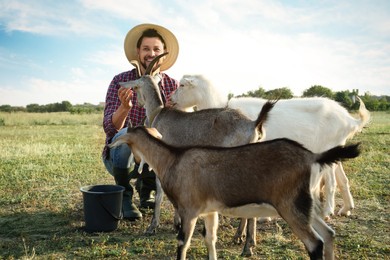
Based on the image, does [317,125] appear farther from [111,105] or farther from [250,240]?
[111,105]

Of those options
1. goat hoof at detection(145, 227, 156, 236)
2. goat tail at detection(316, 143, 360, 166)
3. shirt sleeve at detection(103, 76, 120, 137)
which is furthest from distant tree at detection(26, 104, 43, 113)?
goat tail at detection(316, 143, 360, 166)

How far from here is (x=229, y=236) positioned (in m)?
5.01

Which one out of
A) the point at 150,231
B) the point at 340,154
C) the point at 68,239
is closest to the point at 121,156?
the point at 150,231

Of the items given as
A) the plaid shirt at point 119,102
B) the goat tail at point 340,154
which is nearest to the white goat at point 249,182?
the goat tail at point 340,154

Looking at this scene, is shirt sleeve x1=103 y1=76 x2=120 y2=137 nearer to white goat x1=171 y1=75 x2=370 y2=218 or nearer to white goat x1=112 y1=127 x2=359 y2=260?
white goat x1=171 y1=75 x2=370 y2=218

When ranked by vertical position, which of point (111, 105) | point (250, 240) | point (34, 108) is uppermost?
point (34, 108)

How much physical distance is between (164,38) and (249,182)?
3887 mm

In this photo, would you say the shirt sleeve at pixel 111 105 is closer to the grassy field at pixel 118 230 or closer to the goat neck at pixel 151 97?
the goat neck at pixel 151 97

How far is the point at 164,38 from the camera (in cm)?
650

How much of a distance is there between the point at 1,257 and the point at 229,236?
2781 mm

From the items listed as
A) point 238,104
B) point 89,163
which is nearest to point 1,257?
point 238,104

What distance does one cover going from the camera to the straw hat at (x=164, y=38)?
6.39 m

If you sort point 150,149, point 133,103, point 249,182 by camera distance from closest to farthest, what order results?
point 249,182 < point 150,149 < point 133,103

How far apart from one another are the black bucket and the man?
590 millimetres
